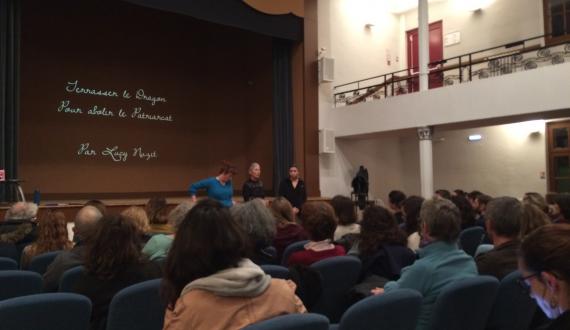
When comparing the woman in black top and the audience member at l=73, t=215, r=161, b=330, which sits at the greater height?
the woman in black top

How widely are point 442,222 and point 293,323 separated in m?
1.22

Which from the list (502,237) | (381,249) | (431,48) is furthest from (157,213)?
(431,48)

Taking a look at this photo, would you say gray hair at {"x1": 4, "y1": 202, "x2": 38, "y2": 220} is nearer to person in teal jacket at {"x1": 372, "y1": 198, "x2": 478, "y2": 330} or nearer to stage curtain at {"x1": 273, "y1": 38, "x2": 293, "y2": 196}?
person in teal jacket at {"x1": 372, "y1": 198, "x2": 478, "y2": 330}

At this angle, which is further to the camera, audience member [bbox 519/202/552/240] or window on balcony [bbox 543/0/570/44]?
window on balcony [bbox 543/0/570/44]

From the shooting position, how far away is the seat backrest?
1728 mm

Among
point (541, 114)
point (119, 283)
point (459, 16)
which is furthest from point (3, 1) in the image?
point (459, 16)

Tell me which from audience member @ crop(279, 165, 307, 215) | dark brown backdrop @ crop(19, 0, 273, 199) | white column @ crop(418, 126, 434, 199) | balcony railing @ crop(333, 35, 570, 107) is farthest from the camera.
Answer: white column @ crop(418, 126, 434, 199)

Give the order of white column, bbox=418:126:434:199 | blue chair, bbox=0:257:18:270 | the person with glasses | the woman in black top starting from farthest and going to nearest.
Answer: white column, bbox=418:126:434:199 → the woman in black top → blue chair, bbox=0:257:18:270 → the person with glasses

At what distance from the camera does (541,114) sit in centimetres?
799

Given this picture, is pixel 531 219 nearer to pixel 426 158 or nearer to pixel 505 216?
pixel 505 216

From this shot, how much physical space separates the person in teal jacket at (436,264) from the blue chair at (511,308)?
0.18 metres

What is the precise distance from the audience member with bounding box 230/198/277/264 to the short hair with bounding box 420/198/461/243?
3.63 feet

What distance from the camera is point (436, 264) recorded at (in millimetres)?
2291

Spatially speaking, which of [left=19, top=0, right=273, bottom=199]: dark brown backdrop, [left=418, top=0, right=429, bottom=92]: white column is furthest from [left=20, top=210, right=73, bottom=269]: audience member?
[left=418, top=0, right=429, bottom=92]: white column
